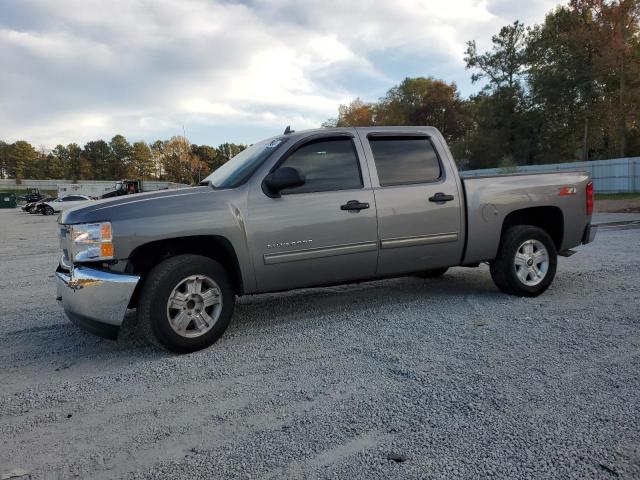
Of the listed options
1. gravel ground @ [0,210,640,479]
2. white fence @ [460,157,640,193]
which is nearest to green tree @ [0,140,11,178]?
white fence @ [460,157,640,193]

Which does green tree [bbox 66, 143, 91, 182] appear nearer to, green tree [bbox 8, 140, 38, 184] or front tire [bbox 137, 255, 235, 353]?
green tree [bbox 8, 140, 38, 184]

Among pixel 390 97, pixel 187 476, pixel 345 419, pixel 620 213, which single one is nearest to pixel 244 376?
pixel 345 419

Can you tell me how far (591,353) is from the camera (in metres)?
3.69

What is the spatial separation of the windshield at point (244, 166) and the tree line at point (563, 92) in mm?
37304

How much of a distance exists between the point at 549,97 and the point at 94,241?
47.6 metres

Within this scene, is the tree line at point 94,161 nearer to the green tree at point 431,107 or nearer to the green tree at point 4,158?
the green tree at point 4,158

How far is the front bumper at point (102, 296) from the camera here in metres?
3.75

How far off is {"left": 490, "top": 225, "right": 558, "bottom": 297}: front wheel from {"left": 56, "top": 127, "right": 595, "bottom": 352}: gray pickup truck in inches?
0.5

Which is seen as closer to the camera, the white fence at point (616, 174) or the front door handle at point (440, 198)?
the front door handle at point (440, 198)

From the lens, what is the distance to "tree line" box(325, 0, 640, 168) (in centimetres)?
3488

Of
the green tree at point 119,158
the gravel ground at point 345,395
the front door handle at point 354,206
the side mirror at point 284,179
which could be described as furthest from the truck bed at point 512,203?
the green tree at point 119,158

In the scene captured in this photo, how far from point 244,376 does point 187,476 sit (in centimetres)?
121

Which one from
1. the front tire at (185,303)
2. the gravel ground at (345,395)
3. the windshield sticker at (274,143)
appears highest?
the windshield sticker at (274,143)

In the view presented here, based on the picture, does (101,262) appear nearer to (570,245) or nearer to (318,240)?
(318,240)
